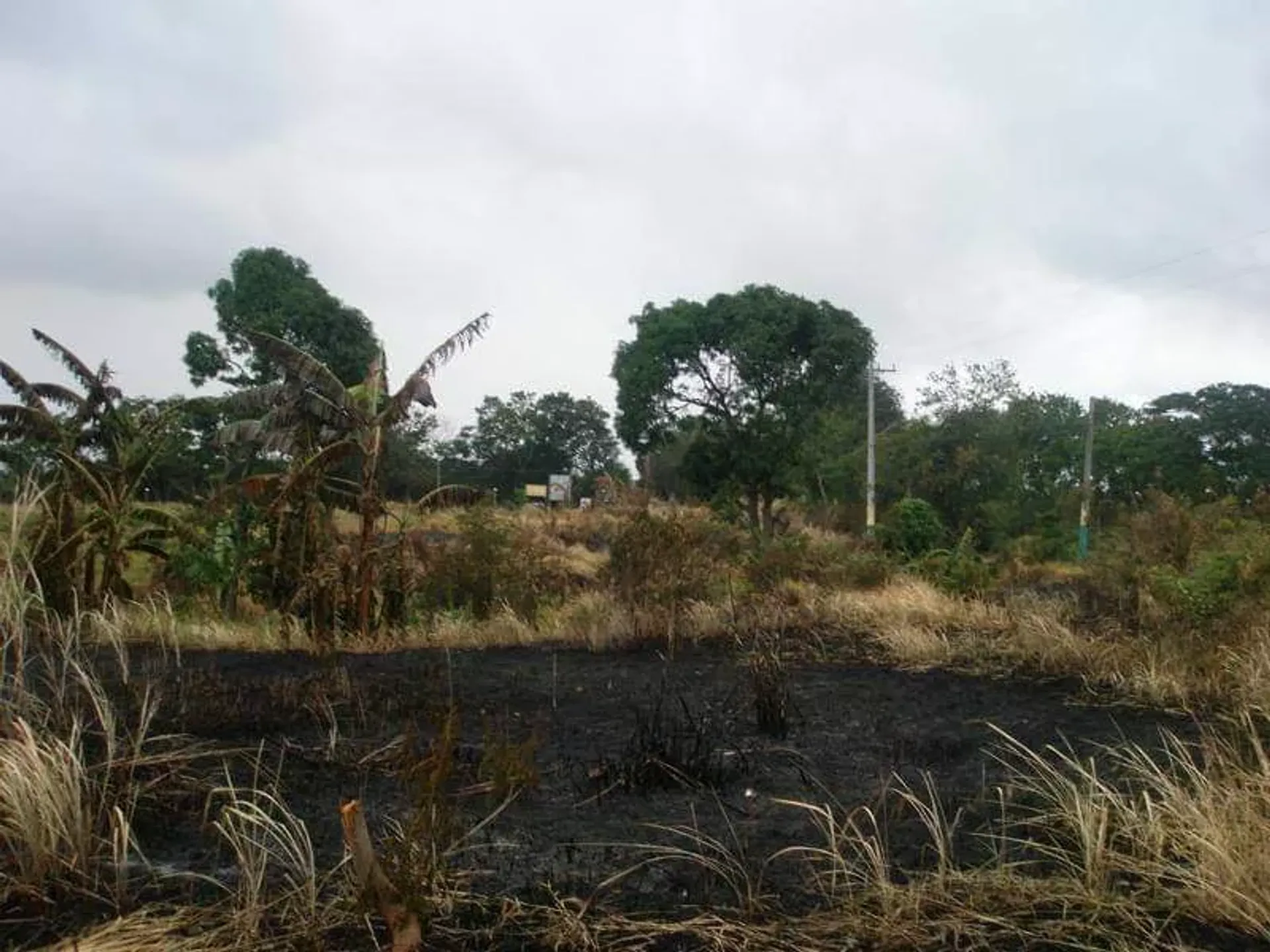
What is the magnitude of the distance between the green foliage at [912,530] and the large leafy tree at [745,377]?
16029 mm

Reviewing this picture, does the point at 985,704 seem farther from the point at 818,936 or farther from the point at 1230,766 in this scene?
the point at 818,936

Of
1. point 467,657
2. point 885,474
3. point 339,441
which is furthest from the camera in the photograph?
point 885,474

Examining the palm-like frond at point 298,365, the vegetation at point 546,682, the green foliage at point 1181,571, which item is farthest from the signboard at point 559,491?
the green foliage at point 1181,571

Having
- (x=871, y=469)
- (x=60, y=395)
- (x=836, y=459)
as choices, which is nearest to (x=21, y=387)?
(x=60, y=395)

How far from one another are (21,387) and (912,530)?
50.9 feet

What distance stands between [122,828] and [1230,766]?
4.80 meters

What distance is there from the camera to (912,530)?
21.9 m

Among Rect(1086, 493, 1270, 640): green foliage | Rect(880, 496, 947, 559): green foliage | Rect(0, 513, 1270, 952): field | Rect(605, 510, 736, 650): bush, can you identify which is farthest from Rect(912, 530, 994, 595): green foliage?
Rect(880, 496, 947, 559): green foliage

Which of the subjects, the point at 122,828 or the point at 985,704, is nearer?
the point at 122,828

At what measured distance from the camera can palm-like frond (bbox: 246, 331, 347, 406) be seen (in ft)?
43.1

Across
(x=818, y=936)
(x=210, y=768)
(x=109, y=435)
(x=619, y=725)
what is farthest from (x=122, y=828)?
(x=109, y=435)

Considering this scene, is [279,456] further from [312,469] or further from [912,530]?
[912,530]

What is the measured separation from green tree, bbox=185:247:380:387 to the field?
24.6 meters

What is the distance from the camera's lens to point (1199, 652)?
28.9ft
